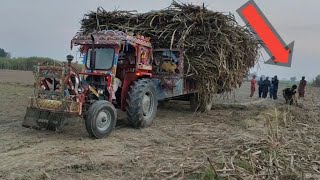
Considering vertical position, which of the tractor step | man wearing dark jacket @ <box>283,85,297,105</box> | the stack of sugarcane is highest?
the stack of sugarcane

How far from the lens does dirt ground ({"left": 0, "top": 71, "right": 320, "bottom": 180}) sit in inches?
247

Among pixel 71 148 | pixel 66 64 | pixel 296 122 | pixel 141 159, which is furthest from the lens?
pixel 296 122

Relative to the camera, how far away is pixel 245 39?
538 inches

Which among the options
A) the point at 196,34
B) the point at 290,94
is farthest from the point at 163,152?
the point at 290,94

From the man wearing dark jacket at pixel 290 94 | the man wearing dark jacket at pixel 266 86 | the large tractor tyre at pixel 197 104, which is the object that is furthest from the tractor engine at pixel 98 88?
the man wearing dark jacket at pixel 266 86

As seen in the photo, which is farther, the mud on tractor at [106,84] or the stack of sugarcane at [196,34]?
the stack of sugarcane at [196,34]

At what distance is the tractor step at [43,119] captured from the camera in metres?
8.90

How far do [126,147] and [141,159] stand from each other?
40.4 inches

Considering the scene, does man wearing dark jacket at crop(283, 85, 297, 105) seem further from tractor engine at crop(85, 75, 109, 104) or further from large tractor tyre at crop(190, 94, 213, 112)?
tractor engine at crop(85, 75, 109, 104)

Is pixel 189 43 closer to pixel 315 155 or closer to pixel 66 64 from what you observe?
pixel 66 64

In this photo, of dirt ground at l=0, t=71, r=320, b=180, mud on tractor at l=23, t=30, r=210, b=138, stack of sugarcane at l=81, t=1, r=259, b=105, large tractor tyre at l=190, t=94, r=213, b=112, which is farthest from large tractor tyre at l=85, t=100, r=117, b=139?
Answer: large tractor tyre at l=190, t=94, r=213, b=112

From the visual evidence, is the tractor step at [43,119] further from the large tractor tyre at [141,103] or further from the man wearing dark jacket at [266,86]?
the man wearing dark jacket at [266,86]

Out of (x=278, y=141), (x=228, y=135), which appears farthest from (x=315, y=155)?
(x=228, y=135)

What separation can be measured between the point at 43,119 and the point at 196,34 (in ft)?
17.5
